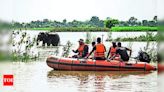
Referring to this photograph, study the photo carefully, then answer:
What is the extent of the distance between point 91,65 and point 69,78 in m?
0.79

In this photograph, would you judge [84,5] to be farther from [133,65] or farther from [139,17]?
[133,65]

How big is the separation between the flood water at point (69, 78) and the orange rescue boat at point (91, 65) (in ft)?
0.19

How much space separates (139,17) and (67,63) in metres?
2.11

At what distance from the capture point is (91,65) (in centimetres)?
553

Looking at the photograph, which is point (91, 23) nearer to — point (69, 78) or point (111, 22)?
point (111, 22)

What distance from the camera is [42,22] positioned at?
3635 millimetres

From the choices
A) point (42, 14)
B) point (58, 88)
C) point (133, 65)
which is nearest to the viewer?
point (42, 14)

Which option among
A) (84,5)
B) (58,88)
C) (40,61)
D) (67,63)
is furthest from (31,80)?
(67,63)

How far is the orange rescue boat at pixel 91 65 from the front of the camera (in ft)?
17.3

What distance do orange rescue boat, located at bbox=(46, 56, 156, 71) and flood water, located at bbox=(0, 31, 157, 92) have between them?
0.19 feet

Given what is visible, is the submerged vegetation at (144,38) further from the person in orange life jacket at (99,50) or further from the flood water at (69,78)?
the person in orange life jacket at (99,50)

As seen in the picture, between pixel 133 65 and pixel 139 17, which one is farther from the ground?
pixel 139 17

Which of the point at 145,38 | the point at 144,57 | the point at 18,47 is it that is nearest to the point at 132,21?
the point at 145,38

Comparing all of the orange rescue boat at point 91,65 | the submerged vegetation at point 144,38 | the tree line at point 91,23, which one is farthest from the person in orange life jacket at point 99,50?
the tree line at point 91,23
